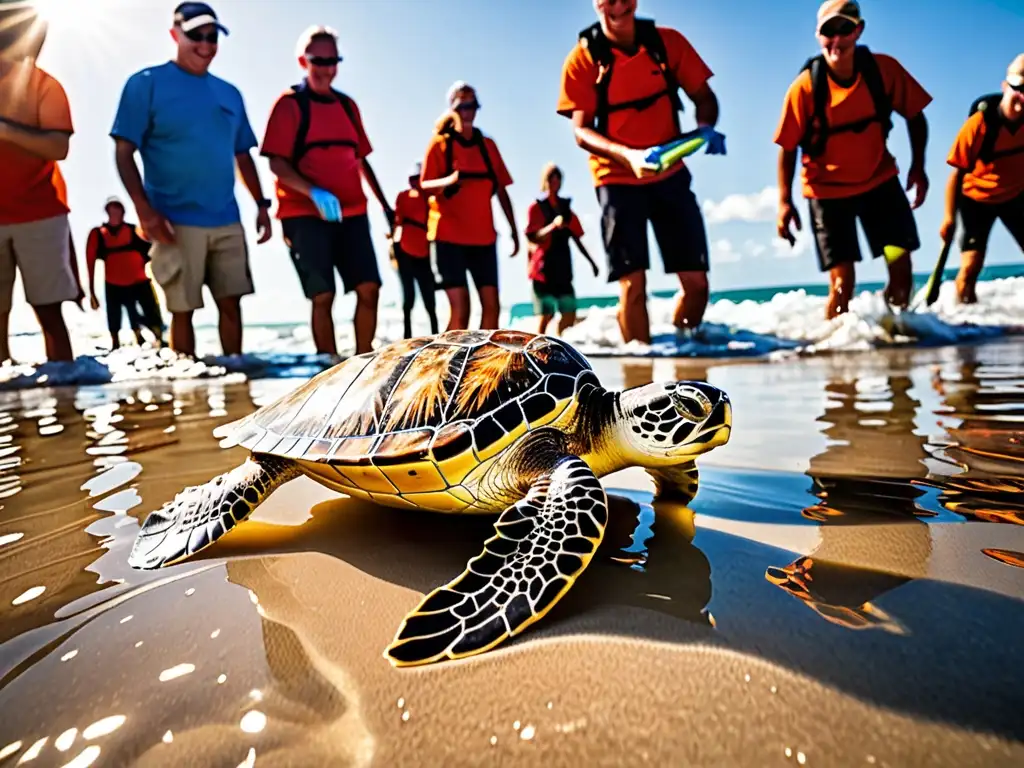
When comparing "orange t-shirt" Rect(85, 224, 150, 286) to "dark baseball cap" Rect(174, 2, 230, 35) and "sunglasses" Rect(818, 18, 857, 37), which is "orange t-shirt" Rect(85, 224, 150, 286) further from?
"sunglasses" Rect(818, 18, 857, 37)

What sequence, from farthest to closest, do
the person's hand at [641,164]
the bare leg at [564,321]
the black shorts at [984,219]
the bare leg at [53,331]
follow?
the bare leg at [564,321] → the black shorts at [984,219] → the bare leg at [53,331] → the person's hand at [641,164]

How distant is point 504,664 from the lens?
0.93 meters

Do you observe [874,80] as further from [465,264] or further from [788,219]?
[465,264]

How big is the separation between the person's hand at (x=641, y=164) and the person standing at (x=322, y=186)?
9.66ft

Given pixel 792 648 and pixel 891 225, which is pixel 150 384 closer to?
pixel 792 648

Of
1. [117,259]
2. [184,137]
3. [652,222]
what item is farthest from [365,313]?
[117,259]

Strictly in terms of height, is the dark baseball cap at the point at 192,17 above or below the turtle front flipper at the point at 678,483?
above

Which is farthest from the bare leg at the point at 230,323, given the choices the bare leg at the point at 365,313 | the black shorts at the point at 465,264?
the black shorts at the point at 465,264

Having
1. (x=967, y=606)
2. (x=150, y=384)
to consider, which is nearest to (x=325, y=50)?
(x=150, y=384)

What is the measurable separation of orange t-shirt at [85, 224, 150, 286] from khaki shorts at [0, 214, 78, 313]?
19.3 ft

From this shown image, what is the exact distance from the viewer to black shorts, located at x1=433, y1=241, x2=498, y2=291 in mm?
6766

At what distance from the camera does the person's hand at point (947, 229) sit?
8.55 meters

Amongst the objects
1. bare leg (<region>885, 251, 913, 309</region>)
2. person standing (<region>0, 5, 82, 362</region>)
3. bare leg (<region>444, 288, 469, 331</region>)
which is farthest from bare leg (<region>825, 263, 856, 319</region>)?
person standing (<region>0, 5, 82, 362</region>)

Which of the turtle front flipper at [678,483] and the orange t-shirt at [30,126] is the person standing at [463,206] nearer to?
the orange t-shirt at [30,126]
